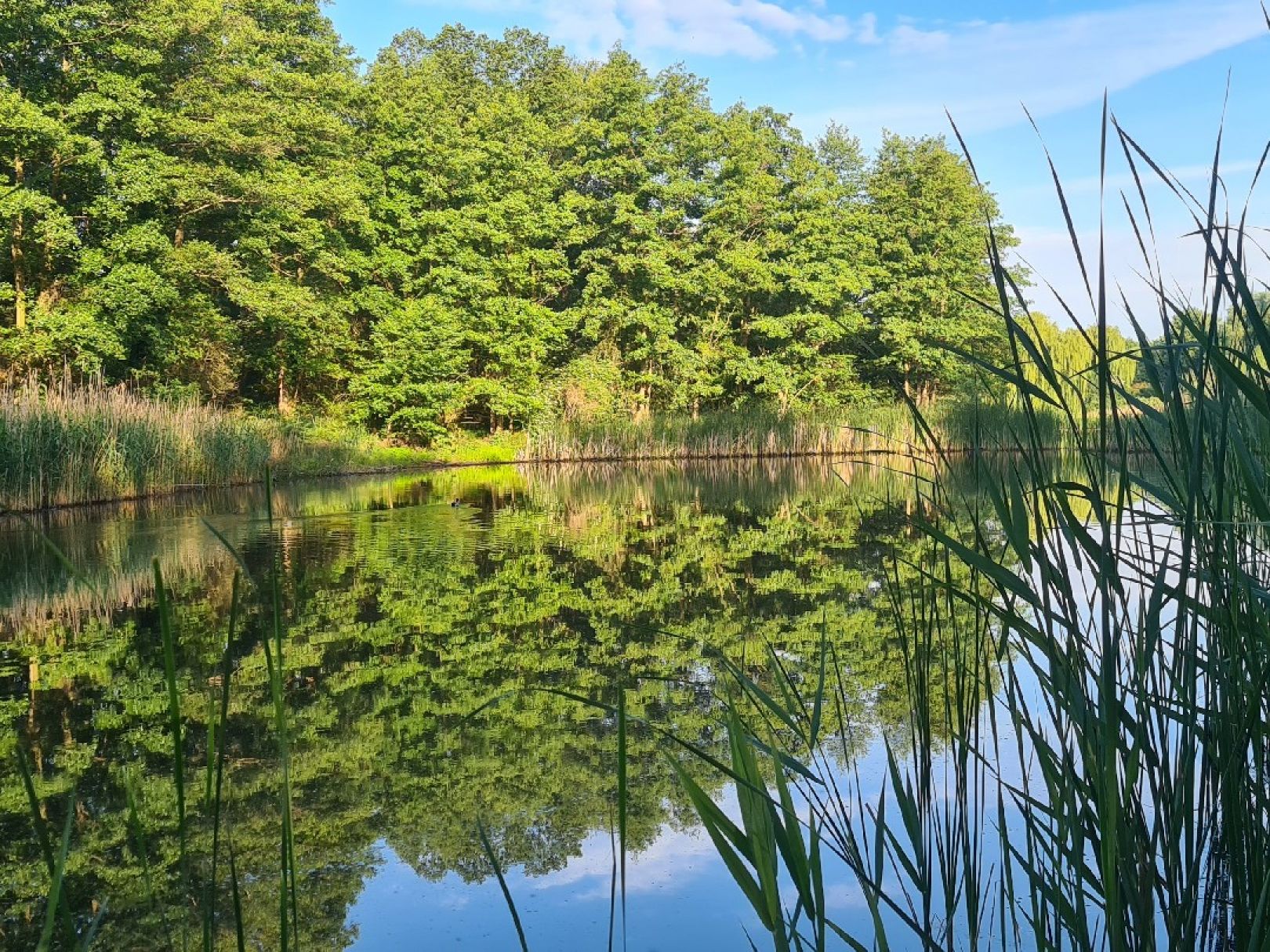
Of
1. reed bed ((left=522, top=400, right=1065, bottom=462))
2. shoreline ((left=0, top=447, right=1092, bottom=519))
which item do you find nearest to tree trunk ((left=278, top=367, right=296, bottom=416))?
shoreline ((left=0, top=447, right=1092, bottom=519))

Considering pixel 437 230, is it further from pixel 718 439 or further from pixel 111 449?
pixel 111 449

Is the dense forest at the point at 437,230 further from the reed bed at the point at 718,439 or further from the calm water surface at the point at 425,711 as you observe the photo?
the calm water surface at the point at 425,711

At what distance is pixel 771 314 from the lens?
28.2 metres

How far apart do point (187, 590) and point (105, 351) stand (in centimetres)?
1195

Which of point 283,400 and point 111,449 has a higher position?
point 283,400

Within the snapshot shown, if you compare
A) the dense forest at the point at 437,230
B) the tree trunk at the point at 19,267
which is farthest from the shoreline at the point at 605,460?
the tree trunk at the point at 19,267

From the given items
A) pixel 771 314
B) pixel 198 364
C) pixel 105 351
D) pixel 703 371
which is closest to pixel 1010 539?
pixel 105 351

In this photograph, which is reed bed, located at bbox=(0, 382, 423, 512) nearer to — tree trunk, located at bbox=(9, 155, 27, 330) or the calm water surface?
the calm water surface

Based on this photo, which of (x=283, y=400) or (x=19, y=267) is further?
(x=283, y=400)

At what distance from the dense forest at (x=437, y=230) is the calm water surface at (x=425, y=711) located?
36.2 feet

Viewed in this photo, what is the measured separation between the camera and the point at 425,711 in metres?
3.41

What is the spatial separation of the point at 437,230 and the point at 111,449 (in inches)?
595

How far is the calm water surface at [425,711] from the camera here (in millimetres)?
2172

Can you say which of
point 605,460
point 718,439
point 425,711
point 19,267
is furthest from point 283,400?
point 425,711
